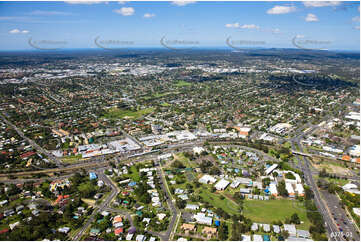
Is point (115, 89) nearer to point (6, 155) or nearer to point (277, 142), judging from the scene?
point (6, 155)

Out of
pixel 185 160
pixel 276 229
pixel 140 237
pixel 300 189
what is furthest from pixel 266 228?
pixel 185 160

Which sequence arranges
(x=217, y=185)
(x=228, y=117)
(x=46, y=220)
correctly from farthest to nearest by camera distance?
(x=228, y=117)
(x=217, y=185)
(x=46, y=220)

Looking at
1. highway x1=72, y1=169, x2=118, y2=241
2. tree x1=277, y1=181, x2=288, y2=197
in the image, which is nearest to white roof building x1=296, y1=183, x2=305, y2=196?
tree x1=277, y1=181, x2=288, y2=197

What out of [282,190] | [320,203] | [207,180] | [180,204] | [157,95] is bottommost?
[320,203]

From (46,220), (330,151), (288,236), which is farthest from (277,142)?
(46,220)

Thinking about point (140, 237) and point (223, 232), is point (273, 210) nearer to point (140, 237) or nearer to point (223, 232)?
point (223, 232)

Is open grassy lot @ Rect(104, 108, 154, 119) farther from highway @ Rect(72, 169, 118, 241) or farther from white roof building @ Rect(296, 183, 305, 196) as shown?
white roof building @ Rect(296, 183, 305, 196)
